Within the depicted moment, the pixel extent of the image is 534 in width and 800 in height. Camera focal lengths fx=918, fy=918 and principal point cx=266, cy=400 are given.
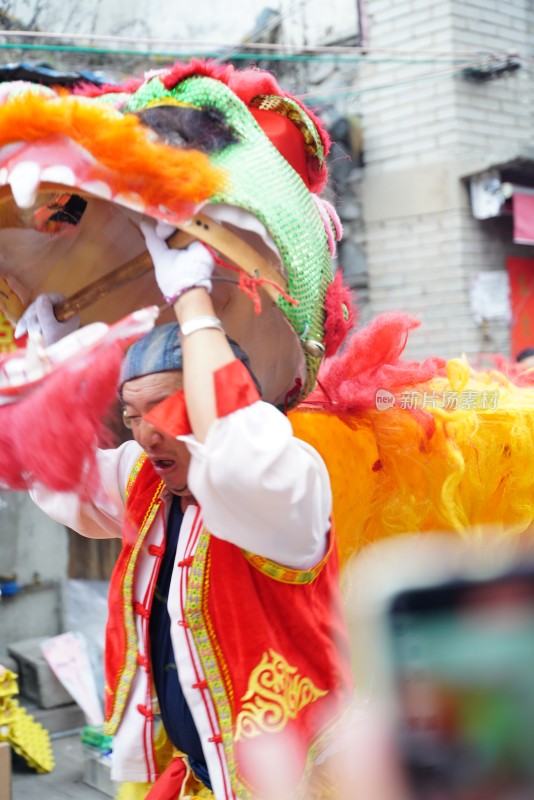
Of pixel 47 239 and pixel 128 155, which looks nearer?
pixel 128 155

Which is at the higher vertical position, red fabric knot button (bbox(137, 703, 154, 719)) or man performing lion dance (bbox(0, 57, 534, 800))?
man performing lion dance (bbox(0, 57, 534, 800))

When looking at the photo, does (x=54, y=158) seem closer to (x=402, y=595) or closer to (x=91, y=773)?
(x=402, y=595)

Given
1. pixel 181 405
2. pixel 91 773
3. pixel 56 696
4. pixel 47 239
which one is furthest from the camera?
pixel 56 696

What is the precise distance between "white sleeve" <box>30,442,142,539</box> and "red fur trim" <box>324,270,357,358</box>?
1.47 feet

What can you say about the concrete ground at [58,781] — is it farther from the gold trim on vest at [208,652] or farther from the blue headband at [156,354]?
the blue headband at [156,354]

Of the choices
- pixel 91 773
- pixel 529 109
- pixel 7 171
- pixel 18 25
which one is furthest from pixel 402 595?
pixel 529 109

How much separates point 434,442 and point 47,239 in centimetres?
86

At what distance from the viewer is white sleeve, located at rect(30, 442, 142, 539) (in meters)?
1.78

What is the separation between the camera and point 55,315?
1.77 meters

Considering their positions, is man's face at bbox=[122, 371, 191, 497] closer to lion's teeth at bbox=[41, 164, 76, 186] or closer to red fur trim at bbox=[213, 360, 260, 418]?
red fur trim at bbox=[213, 360, 260, 418]

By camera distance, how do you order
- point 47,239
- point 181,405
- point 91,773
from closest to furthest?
point 181,405 → point 47,239 → point 91,773

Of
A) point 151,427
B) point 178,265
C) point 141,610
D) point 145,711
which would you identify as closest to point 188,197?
point 178,265

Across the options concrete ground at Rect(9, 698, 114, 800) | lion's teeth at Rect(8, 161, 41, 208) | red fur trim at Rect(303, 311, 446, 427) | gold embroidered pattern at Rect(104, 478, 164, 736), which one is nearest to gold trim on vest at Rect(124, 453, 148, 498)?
gold embroidered pattern at Rect(104, 478, 164, 736)

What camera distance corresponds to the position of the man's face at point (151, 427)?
1469mm
